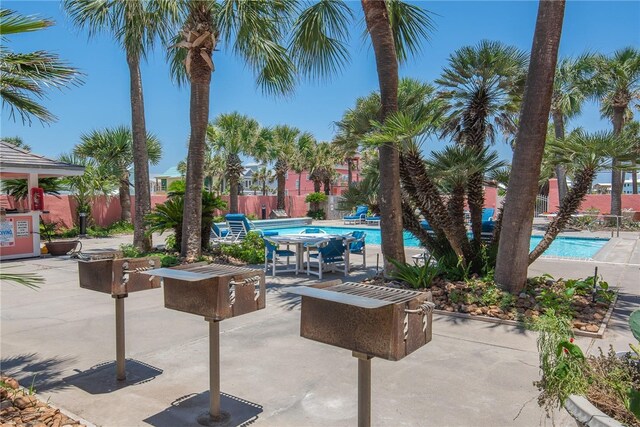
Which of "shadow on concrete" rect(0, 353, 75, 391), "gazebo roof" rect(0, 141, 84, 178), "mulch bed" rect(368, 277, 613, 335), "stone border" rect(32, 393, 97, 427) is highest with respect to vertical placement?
"gazebo roof" rect(0, 141, 84, 178)

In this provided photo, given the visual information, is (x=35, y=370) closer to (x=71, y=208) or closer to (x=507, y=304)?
(x=507, y=304)

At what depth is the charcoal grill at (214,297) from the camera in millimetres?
3055

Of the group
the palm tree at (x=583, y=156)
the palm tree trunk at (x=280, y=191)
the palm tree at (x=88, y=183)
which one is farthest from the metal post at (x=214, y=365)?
the palm tree trunk at (x=280, y=191)

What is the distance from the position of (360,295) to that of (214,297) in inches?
43.0

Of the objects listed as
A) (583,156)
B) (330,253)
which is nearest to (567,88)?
(583,156)

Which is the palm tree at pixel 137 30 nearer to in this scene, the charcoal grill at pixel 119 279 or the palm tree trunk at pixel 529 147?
the charcoal grill at pixel 119 279

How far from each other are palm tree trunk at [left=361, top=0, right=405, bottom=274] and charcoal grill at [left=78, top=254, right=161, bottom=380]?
459 centimetres

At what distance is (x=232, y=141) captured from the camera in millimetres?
27594

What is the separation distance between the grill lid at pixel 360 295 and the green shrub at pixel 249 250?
330 inches

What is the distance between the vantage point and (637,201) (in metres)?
28.5

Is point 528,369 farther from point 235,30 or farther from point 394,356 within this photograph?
point 235,30

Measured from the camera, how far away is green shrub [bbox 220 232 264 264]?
11094mm

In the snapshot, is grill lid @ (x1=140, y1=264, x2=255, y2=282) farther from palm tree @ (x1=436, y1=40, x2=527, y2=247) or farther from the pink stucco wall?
the pink stucco wall

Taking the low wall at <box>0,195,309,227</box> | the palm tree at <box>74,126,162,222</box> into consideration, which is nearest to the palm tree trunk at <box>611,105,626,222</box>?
the low wall at <box>0,195,309,227</box>
